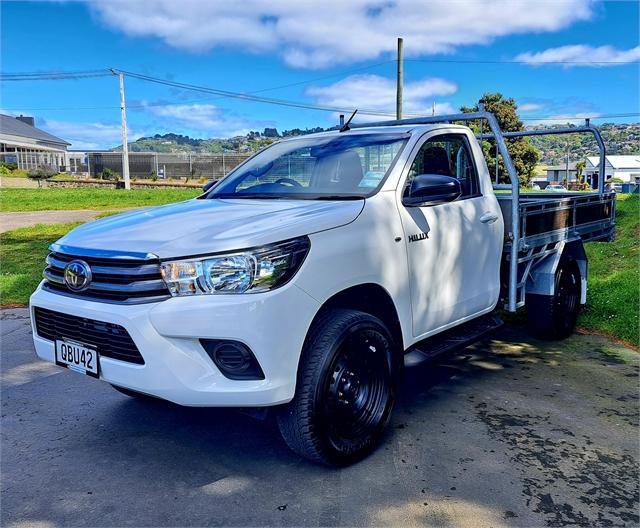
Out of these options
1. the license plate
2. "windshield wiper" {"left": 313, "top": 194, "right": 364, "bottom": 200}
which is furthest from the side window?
the license plate

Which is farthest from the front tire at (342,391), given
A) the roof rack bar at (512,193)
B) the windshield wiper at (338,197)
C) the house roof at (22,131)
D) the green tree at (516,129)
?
the house roof at (22,131)

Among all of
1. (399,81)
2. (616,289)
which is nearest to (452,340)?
(616,289)

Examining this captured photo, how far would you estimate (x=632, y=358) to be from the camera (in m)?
5.42

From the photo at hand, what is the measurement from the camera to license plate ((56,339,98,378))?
3.11 meters

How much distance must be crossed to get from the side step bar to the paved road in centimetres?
47

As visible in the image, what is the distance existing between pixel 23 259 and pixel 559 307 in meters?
9.23

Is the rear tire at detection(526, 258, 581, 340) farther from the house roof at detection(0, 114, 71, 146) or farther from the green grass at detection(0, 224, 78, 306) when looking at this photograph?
the house roof at detection(0, 114, 71, 146)

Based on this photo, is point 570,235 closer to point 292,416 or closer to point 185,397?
point 292,416

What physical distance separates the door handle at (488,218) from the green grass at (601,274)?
2.45 meters

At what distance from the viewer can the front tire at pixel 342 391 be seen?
3045 mm

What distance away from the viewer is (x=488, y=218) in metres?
4.53

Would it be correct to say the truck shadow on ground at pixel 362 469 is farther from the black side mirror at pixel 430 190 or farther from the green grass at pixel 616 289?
the green grass at pixel 616 289

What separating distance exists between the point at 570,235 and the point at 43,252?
9677 mm

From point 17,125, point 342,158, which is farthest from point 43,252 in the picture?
point 17,125
